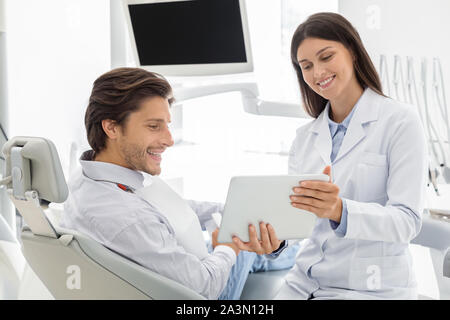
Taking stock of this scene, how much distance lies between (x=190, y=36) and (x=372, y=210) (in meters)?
1.18

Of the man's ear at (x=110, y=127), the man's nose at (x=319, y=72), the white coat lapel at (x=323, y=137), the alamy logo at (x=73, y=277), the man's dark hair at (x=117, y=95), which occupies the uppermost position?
the man's nose at (x=319, y=72)

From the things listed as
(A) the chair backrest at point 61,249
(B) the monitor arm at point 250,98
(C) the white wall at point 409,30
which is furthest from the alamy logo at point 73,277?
(C) the white wall at point 409,30

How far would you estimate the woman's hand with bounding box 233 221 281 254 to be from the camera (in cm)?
120

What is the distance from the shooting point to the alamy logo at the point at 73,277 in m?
1.07

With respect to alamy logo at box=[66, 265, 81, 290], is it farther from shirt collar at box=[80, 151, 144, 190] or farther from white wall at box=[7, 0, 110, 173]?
white wall at box=[7, 0, 110, 173]

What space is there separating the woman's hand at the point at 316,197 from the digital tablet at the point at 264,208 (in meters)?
0.01

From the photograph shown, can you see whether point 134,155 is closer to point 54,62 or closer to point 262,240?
point 262,240

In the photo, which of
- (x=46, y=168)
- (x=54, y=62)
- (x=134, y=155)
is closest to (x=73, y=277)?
(x=46, y=168)

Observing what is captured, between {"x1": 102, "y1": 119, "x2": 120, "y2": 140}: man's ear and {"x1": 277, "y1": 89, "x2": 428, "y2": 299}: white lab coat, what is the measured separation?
55cm

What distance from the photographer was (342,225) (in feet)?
3.87

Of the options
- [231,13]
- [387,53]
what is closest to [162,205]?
[231,13]

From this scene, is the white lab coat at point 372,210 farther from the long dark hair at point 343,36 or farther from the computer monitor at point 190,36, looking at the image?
the computer monitor at point 190,36

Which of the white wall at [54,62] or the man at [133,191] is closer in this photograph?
the man at [133,191]

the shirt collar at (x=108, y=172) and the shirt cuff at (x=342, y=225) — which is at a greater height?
the shirt collar at (x=108, y=172)
